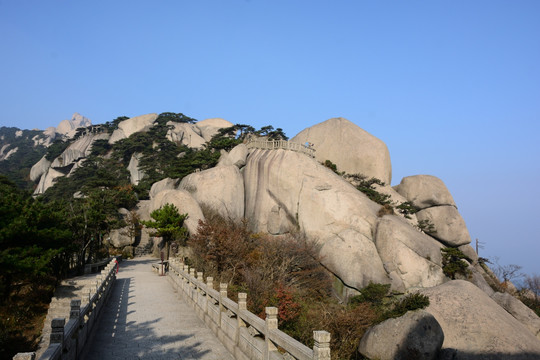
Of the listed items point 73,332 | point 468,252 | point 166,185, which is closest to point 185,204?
point 166,185

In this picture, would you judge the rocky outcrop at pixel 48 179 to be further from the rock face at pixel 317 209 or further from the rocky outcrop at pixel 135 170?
the rock face at pixel 317 209

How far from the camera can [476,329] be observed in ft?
40.3

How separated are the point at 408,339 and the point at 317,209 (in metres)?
24.3

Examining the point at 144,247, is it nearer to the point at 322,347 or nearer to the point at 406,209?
the point at 406,209

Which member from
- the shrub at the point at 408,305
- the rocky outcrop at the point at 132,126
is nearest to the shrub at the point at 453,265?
the shrub at the point at 408,305

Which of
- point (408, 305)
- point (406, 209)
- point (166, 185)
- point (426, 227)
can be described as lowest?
point (408, 305)

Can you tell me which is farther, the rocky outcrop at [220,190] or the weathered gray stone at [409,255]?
the rocky outcrop at [220,190]

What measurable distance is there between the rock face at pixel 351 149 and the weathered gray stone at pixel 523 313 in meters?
24.6

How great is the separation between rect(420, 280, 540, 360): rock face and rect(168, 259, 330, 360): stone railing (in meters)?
6.26

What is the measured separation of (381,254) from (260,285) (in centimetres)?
1803

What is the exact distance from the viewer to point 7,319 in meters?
17.0

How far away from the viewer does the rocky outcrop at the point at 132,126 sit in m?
78.0

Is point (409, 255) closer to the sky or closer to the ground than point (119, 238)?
closer to the ground

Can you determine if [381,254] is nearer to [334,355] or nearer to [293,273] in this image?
[293,273]
